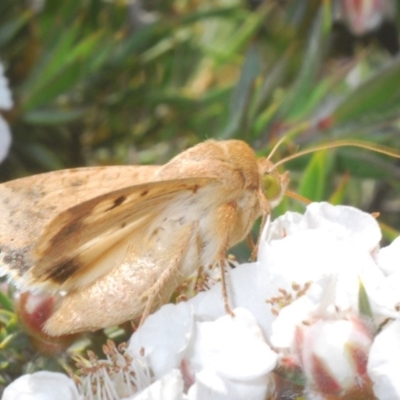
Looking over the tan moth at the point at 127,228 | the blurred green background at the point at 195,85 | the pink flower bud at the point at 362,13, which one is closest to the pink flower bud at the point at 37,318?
the tan moth at the point at 127,228

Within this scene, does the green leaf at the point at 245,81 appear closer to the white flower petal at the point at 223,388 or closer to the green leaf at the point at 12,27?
the green leaf at the point at 12,27

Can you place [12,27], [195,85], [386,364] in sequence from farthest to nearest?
[195,85] → [12,27] → [386,364]

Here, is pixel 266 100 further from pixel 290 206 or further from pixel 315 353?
pixel 315 353

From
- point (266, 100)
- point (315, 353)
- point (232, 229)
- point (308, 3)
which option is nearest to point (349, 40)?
point (308, 3)

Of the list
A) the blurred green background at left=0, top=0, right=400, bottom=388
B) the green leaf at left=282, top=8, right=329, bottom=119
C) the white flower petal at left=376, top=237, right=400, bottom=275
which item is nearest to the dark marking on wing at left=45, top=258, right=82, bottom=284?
the white flower petal at left=376, top=237, right=400, bottom=275

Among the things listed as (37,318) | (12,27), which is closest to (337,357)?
(37,318)

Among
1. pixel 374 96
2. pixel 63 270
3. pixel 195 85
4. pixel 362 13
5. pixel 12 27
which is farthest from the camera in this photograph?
pixel 195 85

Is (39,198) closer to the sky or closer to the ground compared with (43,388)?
closer to the sky

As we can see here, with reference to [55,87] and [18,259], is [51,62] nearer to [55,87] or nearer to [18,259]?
[55,87]
